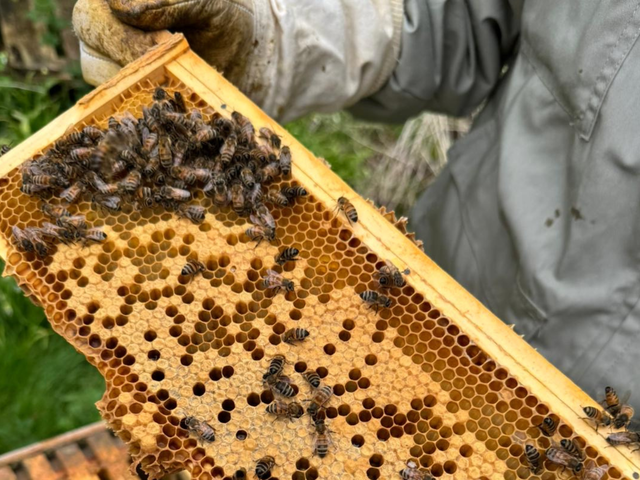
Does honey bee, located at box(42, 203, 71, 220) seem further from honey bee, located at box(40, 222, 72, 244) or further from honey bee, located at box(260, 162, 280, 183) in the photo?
honey bee, located at box(260, 162, 280, 183)

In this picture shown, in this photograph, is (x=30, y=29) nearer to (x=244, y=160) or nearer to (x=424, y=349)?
(x=244, y=160)

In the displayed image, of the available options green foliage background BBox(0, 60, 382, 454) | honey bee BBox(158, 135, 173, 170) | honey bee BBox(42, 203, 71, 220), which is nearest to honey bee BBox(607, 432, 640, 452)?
honey bee BBox(158, 135, 173, 170)

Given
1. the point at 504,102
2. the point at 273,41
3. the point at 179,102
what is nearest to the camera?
the point at 179,102

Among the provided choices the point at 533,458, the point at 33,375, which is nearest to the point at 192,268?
the point at 533,458

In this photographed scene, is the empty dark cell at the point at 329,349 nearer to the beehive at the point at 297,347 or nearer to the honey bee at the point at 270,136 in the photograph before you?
the beehive at the point at 297,347

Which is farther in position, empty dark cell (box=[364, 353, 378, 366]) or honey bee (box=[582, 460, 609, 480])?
empty dark cell (box=[364, 353, 378, 366])

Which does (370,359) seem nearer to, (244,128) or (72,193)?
(244,128)
